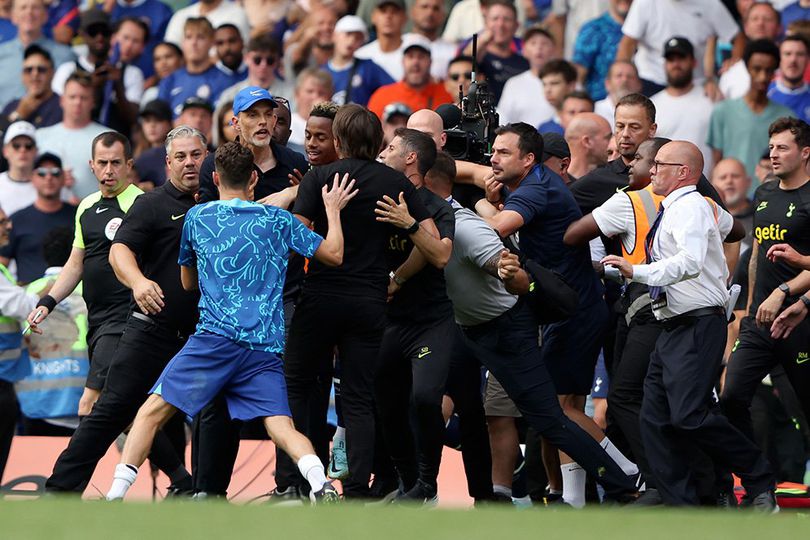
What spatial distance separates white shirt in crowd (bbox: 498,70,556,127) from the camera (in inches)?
600

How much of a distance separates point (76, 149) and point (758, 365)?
7786 mm

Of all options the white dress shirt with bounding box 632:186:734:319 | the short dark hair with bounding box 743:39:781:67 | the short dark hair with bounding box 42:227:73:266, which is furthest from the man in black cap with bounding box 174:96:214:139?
the white dress shirt with bounding box 632:186:734:319

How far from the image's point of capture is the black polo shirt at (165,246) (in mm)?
9711

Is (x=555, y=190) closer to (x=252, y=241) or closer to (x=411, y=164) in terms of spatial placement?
(x=411, y=164)

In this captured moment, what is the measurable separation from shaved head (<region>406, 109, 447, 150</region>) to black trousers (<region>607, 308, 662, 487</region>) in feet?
5.51

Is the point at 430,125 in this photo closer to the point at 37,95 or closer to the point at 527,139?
the point at 527,139

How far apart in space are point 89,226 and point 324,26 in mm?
6511

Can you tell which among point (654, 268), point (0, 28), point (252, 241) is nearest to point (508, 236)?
point (654, 268)

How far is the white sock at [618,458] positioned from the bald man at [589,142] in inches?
88.2

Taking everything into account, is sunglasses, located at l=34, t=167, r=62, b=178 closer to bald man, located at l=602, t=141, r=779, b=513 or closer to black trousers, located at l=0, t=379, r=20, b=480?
black trousers, located at l=0, t=379, r=20, b=480

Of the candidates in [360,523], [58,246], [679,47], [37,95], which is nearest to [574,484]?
[360,523]

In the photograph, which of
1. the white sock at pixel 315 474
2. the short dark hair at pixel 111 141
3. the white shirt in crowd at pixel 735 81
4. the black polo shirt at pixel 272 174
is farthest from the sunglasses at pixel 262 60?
the white sock at pixel 315 474

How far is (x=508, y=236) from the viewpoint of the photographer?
1003 cm

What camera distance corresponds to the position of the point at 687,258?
9102 mm
